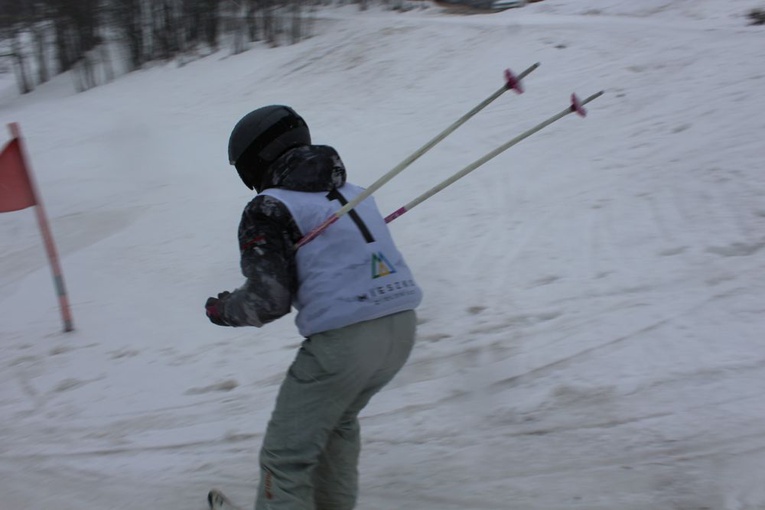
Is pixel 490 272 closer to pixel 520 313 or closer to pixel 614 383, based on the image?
pixel 520 313

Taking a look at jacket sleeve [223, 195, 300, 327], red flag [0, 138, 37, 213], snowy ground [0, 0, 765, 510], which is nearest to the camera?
jacket sleeve [223, 195, 300, 327]

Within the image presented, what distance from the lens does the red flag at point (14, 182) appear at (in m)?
5.55

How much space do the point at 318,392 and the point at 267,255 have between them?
49 cm

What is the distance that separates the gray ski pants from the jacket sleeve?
0.20 m

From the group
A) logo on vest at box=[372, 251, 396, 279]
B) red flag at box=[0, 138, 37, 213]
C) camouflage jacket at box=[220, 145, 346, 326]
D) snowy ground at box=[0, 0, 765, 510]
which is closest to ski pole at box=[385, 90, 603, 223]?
logo on vest at box=[372, 251, 396, 279]

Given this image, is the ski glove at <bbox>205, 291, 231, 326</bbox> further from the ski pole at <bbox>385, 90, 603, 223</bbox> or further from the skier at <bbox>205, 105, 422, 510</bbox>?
the ski pole at <bbox>385, 90, 603, 223</bbox>

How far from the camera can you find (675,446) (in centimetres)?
351

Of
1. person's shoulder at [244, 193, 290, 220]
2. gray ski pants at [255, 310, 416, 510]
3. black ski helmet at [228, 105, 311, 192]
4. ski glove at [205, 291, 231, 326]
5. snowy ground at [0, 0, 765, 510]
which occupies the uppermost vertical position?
black ski helmet at [228, 105, 311, 192]

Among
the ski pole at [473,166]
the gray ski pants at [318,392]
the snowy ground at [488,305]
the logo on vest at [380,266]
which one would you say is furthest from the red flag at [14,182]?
the logo on vest at [380,266]

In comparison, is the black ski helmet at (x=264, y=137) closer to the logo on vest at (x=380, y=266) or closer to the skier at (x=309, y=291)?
the skier at (x=309, y=291)

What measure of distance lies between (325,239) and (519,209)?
4624 mm

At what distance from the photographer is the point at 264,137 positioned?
2578 mm

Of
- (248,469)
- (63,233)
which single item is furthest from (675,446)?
(63,233)

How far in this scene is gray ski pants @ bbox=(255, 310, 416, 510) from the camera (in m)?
2.51
